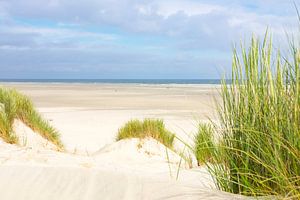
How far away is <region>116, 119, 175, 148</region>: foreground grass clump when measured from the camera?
345 inches

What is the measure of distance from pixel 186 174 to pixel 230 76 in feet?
7.87

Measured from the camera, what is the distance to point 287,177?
289 cm

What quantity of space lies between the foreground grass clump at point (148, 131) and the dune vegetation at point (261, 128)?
529cm

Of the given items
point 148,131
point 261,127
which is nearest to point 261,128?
point 261,127

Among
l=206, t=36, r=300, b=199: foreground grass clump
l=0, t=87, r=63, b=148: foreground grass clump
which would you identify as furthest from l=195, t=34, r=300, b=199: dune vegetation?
l=0, t=87, r=63, b=148: foreground grass clump

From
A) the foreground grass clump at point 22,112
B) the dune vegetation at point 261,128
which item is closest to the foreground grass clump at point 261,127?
the dune vegetation at point 261,128

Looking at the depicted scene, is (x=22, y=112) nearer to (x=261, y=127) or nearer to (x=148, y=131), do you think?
(x=148, y=131)

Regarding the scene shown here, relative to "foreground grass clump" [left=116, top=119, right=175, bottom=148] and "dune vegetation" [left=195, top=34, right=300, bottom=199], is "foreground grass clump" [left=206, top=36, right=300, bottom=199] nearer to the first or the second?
"dune vegetation" [left=195, top=34, right=300, bottom=199]

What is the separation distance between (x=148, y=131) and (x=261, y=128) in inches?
226

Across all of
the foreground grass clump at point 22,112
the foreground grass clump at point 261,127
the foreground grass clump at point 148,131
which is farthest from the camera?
the foreground grass clump at point 148,131

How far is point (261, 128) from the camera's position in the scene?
3.10 meters

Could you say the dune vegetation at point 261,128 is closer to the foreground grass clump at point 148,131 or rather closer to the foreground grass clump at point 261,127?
the foreground grass clump at point 261,127

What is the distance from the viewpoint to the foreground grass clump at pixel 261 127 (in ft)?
9.49

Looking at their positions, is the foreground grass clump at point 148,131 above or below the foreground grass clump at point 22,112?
below
